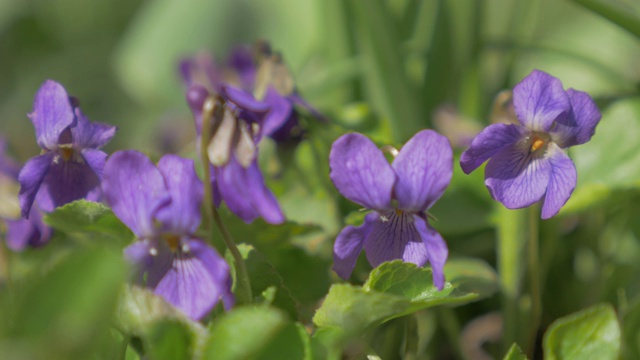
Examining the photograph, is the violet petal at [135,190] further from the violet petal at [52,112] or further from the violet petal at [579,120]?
the violet petal at [579,120]

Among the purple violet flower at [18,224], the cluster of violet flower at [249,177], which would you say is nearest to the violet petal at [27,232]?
the purple violet flower at [18,224]

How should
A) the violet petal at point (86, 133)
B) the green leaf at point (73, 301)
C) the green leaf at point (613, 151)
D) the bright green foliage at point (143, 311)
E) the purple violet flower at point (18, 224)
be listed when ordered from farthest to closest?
the green leaf at point (613, 151), the purple violet flower at point (18, 224), the violet petal at point (86, 133), the bright green foliage at point (143, 311), the green leaf at point (73, 301)

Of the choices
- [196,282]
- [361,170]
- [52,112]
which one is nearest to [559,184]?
[361,170]

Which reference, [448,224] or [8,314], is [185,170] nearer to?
[8,314]

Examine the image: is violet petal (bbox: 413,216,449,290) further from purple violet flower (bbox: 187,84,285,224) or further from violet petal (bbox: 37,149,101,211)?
violet petal (bbox: 37,149,101,211)

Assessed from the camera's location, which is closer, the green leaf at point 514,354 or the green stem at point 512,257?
the green leaf at point 514,354

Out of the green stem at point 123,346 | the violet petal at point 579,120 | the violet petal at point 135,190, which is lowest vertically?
the green stem at point 123,346
